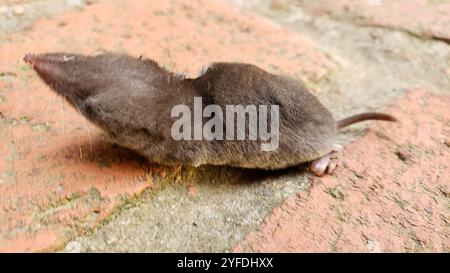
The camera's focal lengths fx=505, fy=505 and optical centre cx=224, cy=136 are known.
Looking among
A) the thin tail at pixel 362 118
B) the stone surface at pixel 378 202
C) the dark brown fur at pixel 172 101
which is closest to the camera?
the stone surface at pixel 378 202

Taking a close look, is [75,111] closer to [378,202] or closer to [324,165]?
[324,165]

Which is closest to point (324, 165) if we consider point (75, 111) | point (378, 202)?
point (378, 202)

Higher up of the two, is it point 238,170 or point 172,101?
point 172,101

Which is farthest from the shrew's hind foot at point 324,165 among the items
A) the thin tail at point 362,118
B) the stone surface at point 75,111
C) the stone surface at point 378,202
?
the stone surface at point 75,111

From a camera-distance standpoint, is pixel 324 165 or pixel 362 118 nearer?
pixel 324 165

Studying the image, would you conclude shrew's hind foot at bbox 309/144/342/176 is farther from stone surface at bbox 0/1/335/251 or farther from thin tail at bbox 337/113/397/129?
stone surface at bbox 0/1/335/251

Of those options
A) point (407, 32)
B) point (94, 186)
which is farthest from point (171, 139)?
point (407, 32)
